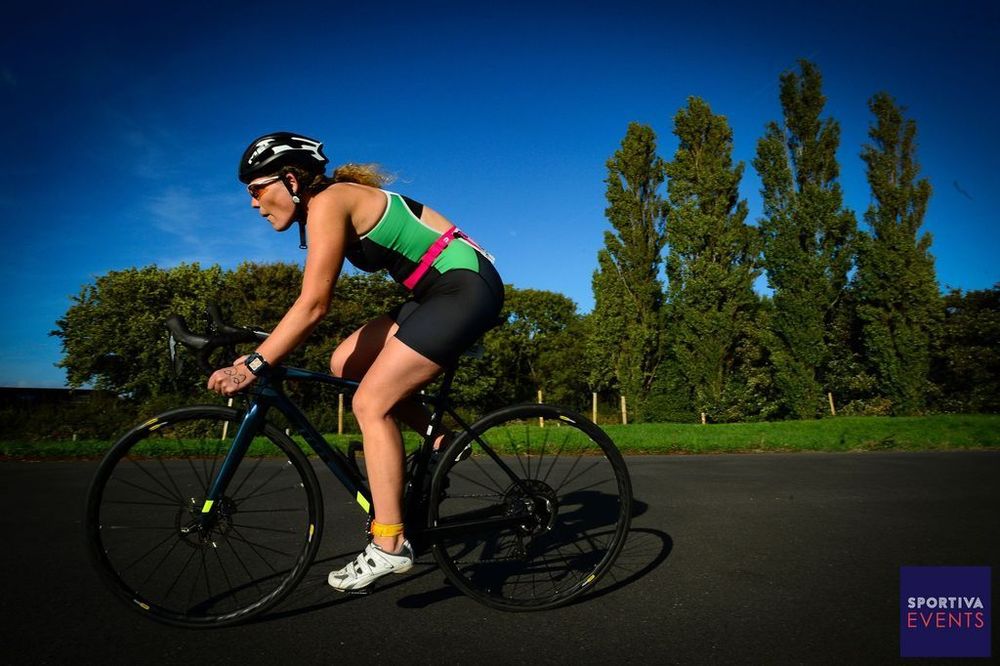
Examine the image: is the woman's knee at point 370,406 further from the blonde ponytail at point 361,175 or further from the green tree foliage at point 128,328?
the green tree foliage at point 128,328

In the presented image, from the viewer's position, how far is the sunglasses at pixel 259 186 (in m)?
2.62

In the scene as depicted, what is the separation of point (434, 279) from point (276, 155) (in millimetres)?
908

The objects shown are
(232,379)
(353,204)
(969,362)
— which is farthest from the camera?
(969,362)

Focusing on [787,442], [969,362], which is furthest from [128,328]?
[969,362]

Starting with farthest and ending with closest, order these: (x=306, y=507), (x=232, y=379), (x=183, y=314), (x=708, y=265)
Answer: (x=183, y=314) < (x=708, y=265) < (x=306, y=507) < (x=232, y=379)

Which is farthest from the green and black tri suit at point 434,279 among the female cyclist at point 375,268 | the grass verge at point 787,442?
the grass verge at point 787,442

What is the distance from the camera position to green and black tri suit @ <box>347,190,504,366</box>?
2.56 meters

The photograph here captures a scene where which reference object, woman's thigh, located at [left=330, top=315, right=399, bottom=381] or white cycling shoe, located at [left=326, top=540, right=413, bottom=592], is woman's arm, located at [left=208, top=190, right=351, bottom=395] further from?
white cycling shoe, located at [left=326, top=540, right=413, bottom=592]

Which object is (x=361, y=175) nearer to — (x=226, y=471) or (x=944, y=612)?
(x=226, y=471)

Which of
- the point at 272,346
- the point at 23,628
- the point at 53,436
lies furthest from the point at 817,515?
the point at 53,436

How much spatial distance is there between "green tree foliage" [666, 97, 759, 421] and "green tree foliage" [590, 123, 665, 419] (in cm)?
110

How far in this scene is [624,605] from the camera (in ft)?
8.87

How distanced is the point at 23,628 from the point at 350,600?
133 cm

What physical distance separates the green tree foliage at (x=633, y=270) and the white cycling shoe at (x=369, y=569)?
2641 cm
